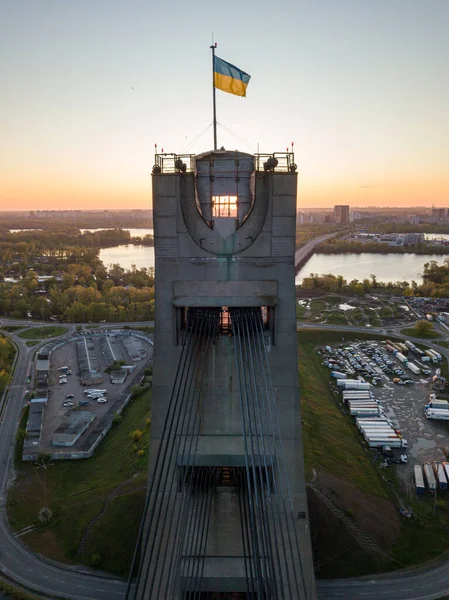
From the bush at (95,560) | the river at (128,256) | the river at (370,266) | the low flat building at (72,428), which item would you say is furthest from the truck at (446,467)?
the river at (128,256)

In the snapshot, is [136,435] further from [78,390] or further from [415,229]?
[415,229]

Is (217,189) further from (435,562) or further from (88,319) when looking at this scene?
(88,319)

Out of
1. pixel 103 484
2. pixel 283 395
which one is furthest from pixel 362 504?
pixel 283 395

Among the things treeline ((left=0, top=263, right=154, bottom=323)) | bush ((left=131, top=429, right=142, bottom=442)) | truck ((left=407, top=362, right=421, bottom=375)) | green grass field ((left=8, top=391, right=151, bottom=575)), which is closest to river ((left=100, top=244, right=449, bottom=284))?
treeline ((left=0, top=263, right=154, bottom=323))

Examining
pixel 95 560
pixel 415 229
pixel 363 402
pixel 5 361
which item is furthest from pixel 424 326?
pixel 415 229

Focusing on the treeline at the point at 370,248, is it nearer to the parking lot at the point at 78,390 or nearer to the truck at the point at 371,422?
the parking lot at the point at 78,390

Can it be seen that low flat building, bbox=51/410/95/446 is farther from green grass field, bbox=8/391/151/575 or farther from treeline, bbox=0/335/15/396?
treeline, bbox=0/335/15/396
